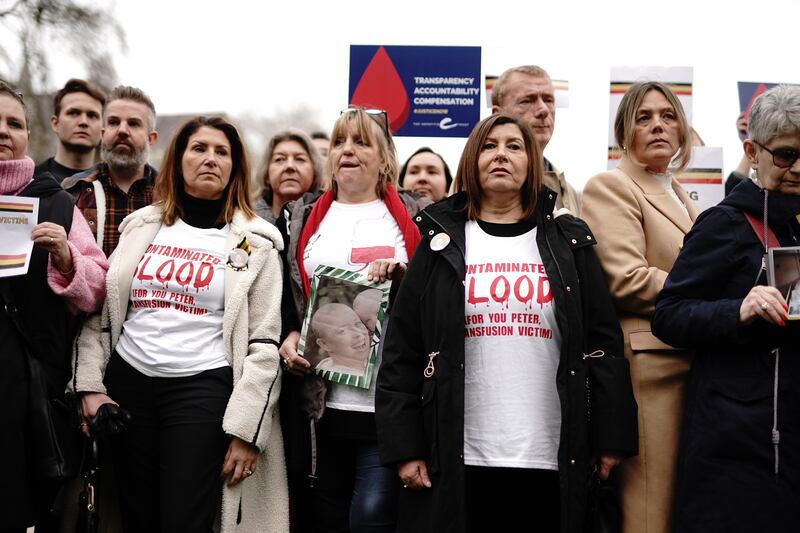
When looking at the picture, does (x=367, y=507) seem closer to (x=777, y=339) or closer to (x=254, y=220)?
(x=254, y=220)

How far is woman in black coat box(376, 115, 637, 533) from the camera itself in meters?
3.35

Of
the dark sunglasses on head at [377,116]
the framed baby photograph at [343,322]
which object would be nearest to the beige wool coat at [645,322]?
the framed baby photograph at [343,322]

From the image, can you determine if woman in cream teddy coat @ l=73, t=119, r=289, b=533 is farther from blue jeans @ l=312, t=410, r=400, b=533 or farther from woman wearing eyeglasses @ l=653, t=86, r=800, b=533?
woman wearing eyeglasses @ l=653, t=86, r=800, b=533

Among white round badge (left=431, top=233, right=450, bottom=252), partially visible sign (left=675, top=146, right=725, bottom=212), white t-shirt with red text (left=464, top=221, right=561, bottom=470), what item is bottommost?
white t-shirt with red text (left=464, top=221, right=561, bottom=470)

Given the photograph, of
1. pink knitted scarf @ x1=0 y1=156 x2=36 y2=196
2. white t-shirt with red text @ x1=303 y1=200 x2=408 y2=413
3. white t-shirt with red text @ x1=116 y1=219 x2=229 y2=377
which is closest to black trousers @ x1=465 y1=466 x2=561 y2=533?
white t-shirt with red text @ x1=303 y1=200 x2=408 y2=413

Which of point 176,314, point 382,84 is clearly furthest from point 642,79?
point 176,314

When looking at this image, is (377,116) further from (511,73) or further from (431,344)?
(431,344)

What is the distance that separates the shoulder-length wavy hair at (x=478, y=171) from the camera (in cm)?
376

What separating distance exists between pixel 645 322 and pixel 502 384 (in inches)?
30.2

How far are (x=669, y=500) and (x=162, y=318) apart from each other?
93.2 inches

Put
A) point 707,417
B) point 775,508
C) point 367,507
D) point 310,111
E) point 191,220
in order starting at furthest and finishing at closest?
point 310,111 → point 191,220 → point 367,507 → point 707,417 → point 775,508

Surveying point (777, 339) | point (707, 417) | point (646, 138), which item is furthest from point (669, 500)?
point (646, 138)

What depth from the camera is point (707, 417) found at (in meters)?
3.23

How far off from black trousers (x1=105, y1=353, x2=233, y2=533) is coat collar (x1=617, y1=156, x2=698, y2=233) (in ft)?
6.94
